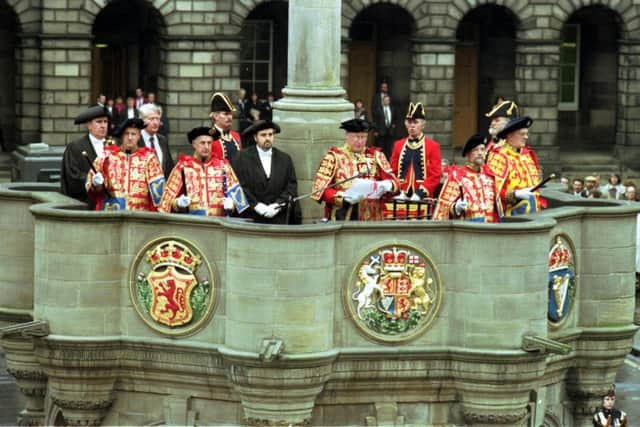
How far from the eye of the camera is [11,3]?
56281 millimetres

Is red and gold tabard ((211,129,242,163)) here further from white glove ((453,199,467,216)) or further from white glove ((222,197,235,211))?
white glove ((453,199,467,216))

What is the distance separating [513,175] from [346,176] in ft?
6.25

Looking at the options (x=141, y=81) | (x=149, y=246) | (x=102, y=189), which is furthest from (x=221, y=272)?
(x=141, y=81)

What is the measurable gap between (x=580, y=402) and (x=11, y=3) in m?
34.1

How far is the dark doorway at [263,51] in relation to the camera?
60.4 metres

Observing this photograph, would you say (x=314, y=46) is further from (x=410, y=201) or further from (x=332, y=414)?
(x=332, y=414)

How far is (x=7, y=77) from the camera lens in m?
58.7

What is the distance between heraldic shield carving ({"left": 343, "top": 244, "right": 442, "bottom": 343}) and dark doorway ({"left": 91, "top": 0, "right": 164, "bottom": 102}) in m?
37.2

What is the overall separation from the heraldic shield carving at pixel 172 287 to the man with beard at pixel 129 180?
1491mm

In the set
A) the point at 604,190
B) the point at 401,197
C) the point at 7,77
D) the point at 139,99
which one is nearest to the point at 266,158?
the point at 401,197

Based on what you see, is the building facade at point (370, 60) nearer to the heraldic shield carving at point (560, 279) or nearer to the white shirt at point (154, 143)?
the white shirt at point (154, 143)

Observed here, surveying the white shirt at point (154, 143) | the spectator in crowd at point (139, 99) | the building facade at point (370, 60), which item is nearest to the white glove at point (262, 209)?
the white shirt at point (154, 143)

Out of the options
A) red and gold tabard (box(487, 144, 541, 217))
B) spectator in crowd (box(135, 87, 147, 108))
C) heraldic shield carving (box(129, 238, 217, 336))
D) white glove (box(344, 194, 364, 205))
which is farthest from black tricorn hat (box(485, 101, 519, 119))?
spectator in crowd (box(135, 87, 147, 108))

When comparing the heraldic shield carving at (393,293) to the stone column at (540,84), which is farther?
the stone column at (540,84)
